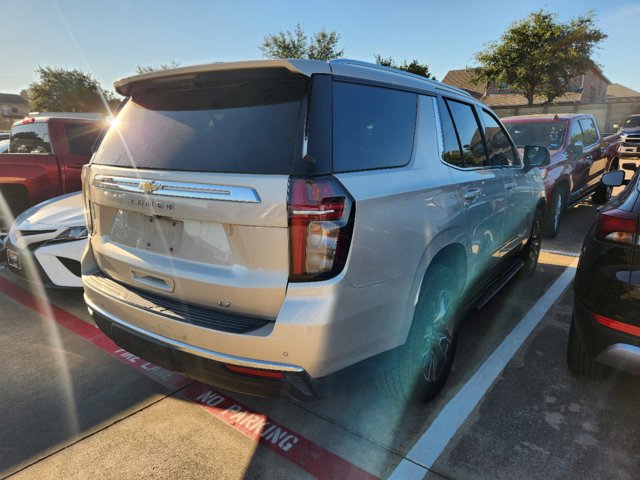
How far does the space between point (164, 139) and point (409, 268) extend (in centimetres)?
142

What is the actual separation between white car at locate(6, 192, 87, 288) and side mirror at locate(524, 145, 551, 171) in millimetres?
4265

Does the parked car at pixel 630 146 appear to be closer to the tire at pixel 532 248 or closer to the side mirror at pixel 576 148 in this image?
the side mirror at pixel 576 148

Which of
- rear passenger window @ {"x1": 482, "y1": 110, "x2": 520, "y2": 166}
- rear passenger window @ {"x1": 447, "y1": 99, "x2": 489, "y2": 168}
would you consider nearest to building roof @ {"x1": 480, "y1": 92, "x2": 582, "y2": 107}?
rear passenger window @ {"x1": 482, "y1": 110, "x2": 520, "y2": 166}

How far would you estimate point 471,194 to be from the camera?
2.87m

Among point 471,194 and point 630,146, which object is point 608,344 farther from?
point 630,146

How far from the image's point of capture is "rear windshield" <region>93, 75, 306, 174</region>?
74.3 inches

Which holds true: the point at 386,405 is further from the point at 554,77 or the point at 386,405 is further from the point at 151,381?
the point at 554,77

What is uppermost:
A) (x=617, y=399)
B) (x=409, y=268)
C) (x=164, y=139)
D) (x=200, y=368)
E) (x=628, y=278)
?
(x=164, y=139)

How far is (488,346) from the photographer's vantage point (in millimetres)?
3445

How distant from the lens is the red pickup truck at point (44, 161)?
19.4 ft

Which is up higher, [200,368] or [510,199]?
[510,199]

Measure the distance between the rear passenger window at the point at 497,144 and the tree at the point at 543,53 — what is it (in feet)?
87.1

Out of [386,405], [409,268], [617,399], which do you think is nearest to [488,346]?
[617,399]

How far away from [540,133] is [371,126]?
19.9 feet
